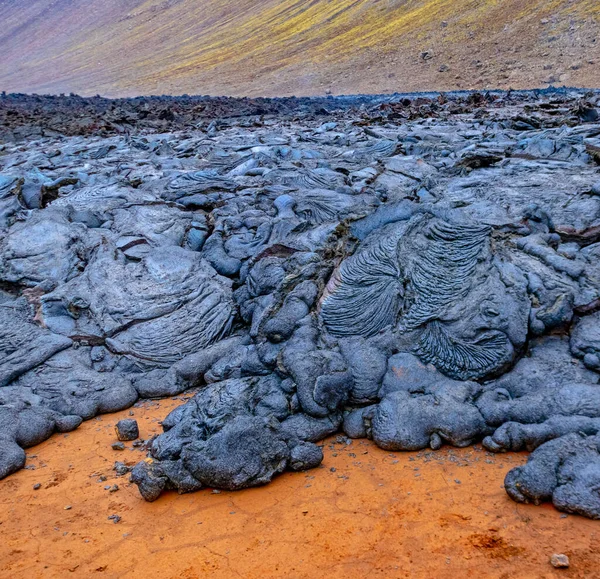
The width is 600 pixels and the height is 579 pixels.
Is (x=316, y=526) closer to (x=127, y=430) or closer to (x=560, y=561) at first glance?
(x=560, y=561)

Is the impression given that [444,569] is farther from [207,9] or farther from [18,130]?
[207,9]

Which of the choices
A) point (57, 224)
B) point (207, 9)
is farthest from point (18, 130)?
point (207, 9)

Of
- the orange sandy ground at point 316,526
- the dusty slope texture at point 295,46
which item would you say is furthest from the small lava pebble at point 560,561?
the dusty slope texture at point 295,46

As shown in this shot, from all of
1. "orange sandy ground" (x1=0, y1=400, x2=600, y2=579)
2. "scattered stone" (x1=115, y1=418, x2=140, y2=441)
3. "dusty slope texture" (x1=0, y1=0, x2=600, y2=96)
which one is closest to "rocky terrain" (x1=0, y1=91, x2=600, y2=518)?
"orange sandy ground" (x1=0, y1=400, x2=600, y2=579)

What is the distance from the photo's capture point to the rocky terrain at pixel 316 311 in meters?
3.52

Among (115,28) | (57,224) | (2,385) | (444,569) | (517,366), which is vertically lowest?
(517,366)

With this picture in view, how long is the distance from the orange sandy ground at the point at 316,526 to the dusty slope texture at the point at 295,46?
2091 centimetres

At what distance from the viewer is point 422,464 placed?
341cm

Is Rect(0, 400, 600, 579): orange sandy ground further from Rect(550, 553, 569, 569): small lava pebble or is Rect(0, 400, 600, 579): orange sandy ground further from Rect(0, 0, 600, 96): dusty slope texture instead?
Rect(0, 0, 600, 96): dusty slope texture

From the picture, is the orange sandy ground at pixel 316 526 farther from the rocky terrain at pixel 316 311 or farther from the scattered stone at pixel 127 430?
the scattered stone at pixel 127 430

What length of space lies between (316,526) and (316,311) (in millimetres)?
1958

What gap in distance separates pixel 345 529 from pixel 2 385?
3.22m

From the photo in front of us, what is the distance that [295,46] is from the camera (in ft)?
116

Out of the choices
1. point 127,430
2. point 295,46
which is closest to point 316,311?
point 127,430
